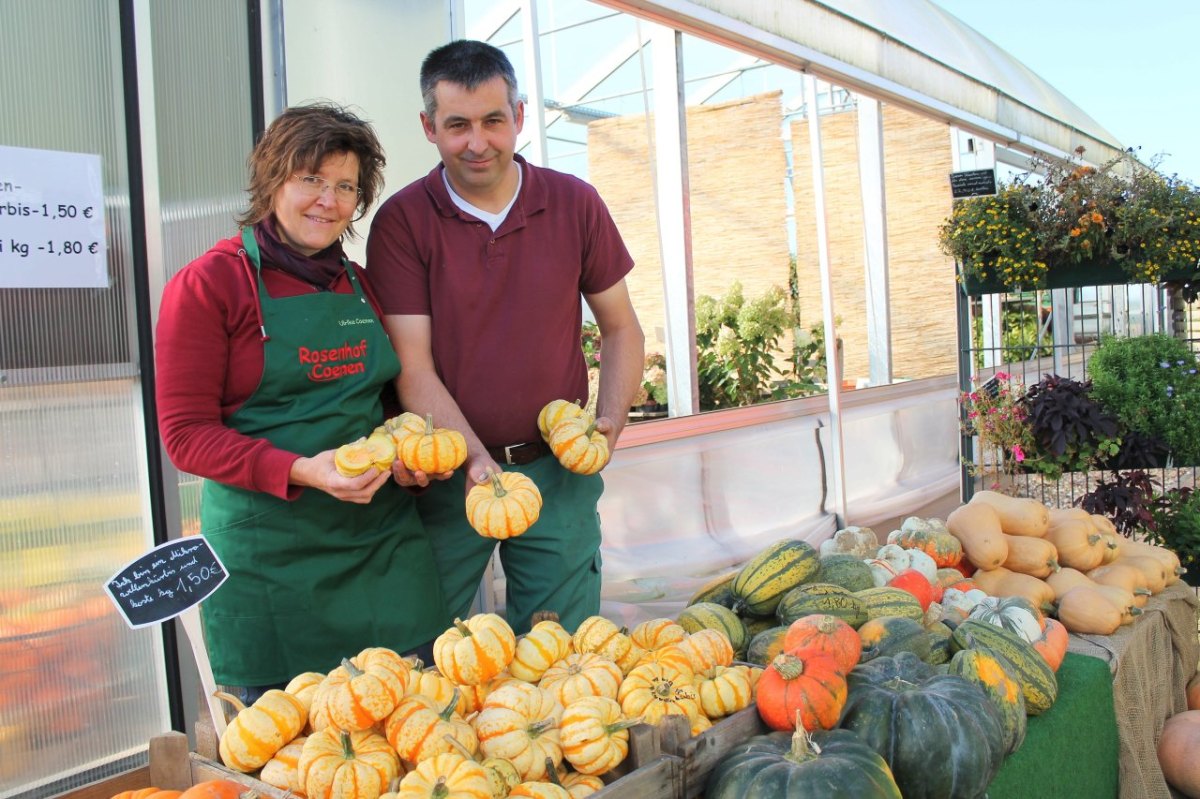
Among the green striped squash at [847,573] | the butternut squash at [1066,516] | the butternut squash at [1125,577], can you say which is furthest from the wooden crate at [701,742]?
the butternut squash at [1066,516]

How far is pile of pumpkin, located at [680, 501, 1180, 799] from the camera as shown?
1.87m

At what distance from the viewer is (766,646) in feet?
7.91

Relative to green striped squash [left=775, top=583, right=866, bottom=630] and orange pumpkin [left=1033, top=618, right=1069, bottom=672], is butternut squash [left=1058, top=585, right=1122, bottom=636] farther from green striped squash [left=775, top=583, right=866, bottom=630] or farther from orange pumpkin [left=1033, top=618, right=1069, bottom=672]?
green striped squash [left=775, top=583, right=866, bottom=630]

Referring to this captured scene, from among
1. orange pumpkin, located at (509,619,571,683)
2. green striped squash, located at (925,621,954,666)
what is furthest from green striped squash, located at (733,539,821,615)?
orange pumpkin, located at (509,619,571,683)

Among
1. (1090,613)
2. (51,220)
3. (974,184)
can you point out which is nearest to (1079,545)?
(1090,613)

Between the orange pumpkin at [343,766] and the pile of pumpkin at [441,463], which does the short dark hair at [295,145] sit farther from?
the orange pumpkin at [343,766]

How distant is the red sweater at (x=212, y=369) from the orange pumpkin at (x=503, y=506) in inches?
14.4

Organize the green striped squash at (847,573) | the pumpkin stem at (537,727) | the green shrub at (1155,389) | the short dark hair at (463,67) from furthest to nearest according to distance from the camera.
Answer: the green shrub at (1155,389) → the green striped squash at (847,573) → the short dark hair at (463,67) → the pumpkin stem at (537,727)

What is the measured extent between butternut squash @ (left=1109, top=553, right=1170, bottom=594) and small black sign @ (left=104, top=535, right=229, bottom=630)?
3.32 metres

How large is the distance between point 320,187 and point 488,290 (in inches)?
19.8

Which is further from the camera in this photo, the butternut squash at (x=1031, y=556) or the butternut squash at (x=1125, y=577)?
the butternut squash at (x=1031, y=556)

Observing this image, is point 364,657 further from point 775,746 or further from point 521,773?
point 775,746

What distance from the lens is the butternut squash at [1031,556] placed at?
3662 millimetres

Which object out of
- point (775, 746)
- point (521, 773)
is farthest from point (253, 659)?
point (775, 746)
